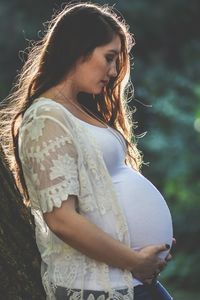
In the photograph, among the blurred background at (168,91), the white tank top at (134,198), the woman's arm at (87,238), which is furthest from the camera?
the blurred background at (168,91)

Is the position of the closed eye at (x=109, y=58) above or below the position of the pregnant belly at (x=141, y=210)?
above

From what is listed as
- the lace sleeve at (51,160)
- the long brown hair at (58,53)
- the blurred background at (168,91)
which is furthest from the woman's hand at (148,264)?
the blurred background at (168,91)

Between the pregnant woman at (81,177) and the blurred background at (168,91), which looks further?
the blurred background at (168,91)

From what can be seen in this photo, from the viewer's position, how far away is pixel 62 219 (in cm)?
272

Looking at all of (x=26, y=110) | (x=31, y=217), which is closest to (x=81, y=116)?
(x=26, y=110)

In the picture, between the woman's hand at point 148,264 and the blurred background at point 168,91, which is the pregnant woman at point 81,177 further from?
the blurred background at point 168,91

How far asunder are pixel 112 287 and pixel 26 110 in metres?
0.58

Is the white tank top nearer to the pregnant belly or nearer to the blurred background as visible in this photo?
the pregnant belly

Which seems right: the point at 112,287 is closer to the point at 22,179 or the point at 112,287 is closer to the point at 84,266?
the point at 84,266

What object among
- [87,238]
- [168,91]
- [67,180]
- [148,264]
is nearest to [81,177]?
[67,180]

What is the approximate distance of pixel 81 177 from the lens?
109 inches

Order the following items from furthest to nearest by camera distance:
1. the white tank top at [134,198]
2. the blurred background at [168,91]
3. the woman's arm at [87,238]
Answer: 1. the blurred background at [168,91]
2. the white tank top at [134,198]
3. the woman's arm at [87,238]

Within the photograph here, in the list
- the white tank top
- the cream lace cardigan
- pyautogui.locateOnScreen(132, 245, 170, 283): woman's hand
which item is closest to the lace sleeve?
the cream lace cardigan

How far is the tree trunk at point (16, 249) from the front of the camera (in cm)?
292
